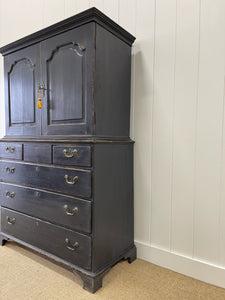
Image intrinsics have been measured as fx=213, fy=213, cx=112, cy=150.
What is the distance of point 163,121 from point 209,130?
1.04 feet

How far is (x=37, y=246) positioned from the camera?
5.16 ft

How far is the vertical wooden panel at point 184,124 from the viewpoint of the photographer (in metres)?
1.41

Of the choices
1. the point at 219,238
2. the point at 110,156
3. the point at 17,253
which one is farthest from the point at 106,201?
the point at 17,253

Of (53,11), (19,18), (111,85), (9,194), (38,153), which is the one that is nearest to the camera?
(111,85)

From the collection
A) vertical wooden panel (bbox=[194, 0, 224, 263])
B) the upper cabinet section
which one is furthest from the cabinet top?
vertical wooden panel (bbox=[194, 0, 224, 263])

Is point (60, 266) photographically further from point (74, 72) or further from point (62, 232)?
point (74, 72)

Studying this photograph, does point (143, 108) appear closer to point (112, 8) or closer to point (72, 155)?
point (72, 155)

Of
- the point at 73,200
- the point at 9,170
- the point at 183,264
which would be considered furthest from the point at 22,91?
the point at 183,264

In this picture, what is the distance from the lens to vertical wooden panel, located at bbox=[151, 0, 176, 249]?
1.49 m

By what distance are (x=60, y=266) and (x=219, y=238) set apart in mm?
1116

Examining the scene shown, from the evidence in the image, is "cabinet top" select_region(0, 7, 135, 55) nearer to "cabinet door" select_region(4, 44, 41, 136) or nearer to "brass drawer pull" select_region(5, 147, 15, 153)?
"cabinet door" select_region(4, 44, 41, 136)

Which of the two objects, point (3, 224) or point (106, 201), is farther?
point (3, 224)

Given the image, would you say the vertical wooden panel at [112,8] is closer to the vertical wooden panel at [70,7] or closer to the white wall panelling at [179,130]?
the white wall panelling at [179,130]

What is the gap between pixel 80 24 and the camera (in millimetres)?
1303
